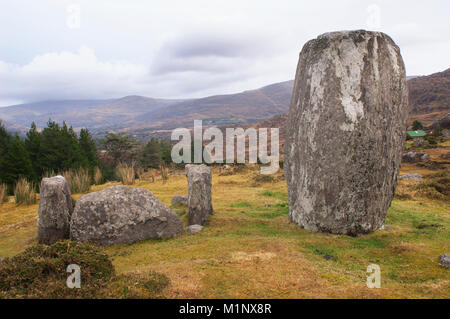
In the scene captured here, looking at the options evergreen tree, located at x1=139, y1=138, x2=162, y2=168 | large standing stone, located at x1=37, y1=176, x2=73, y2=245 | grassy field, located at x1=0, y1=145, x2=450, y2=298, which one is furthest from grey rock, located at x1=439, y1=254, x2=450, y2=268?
evergreen tree, located at x1=139, y1=138, x2=162, y2=168

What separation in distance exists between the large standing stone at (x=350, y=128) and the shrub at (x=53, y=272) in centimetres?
546

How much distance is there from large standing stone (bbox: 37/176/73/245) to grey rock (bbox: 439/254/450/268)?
9.02m

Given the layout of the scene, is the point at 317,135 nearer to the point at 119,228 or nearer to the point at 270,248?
the point at 270,248

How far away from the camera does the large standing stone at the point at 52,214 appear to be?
7.83 m

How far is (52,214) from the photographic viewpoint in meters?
7.84

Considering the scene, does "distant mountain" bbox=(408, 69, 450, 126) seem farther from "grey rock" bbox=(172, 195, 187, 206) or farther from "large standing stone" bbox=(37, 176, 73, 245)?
"large standing stone" bbox=(37, 176, 73, 245)

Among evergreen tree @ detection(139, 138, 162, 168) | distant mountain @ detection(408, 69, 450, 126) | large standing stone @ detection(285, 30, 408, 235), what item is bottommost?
evergreen tree @ detection(139, 138, 162, 168)

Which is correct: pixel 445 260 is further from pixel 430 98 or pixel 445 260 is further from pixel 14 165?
pixel 430 98

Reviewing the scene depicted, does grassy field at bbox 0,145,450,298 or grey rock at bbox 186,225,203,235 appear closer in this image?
grassy field at bbox 0,145,450,298

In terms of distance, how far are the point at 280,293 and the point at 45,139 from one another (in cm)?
3025

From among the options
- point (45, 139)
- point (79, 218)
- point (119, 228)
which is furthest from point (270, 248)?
point (45, 139)

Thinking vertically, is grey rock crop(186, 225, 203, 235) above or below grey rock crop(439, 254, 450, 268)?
below

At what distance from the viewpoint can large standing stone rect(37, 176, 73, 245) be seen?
7.83 m
